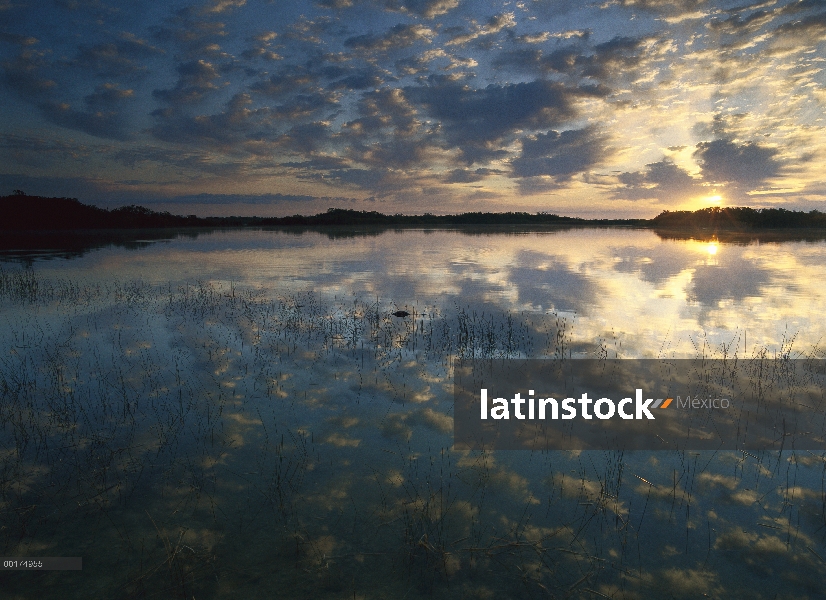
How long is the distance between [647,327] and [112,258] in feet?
164

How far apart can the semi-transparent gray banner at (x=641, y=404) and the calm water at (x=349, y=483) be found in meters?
0.58

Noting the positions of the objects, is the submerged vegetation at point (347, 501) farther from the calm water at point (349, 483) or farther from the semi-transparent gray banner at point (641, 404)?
the semi-transparent gray banner at point (641, 404)

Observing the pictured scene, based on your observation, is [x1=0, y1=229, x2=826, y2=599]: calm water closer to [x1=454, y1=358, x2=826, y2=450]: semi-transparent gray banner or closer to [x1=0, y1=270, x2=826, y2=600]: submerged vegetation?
[x1=0, y1=270, x2=826, y2=600]: submerged vegetation

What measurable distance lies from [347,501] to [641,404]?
7.23 meters

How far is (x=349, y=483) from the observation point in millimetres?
7312

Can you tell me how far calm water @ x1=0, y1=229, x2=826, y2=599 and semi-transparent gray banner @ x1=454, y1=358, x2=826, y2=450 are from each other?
1.90 feet

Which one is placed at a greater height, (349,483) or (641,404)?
(641,404)

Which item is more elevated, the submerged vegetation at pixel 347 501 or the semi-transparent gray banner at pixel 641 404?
the semi-transparent gray banner at pixel 641 404

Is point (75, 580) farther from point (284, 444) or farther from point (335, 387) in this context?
point (335, 387)

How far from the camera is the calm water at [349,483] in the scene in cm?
543

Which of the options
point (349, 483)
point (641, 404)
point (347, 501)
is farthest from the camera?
point (641, 404)

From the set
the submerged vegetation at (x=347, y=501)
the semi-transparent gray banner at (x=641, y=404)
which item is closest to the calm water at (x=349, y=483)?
the submerged vegetation at (x=347, y=501)

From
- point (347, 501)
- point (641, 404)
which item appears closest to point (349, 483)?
point (347, 501)

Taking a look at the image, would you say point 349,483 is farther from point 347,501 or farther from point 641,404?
point 641,404
